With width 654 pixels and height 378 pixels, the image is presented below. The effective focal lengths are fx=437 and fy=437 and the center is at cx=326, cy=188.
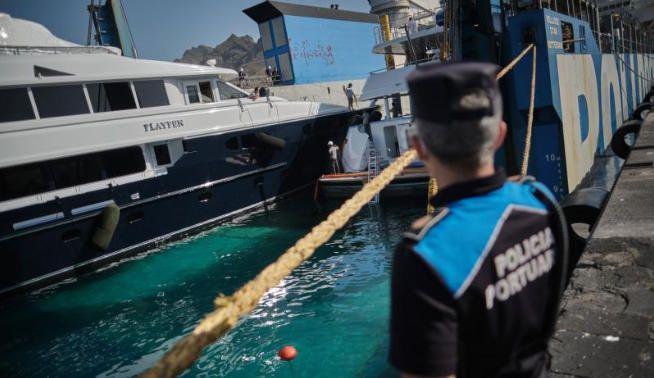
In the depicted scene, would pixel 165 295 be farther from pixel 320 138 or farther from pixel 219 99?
pixel 320 138

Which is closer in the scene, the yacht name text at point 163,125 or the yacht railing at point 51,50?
the yacht railing at point 51,50

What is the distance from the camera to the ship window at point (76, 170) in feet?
31.5

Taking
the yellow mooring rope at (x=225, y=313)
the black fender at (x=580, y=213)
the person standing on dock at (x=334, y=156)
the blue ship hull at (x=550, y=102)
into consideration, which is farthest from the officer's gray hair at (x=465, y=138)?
→ the person standing on dock at (x=334, y=156)

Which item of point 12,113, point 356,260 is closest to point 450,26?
point 356,260

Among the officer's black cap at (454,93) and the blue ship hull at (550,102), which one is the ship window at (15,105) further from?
the officer's black cap at (454,93)

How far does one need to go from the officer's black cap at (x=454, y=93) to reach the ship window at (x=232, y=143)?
11.6 meters

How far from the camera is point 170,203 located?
37.0ft

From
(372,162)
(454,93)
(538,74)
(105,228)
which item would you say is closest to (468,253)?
(454,93)

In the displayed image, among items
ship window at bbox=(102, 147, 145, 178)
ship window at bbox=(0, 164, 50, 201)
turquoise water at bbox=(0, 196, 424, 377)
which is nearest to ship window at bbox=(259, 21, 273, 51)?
ship window at bbox=(102, 147, 145, 178)

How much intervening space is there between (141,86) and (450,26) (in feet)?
26.8

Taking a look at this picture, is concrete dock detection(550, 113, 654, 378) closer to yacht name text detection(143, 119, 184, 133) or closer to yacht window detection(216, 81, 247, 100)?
yacht name text detection(143, 119, 184, 133)

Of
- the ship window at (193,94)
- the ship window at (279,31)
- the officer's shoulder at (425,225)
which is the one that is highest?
the ship window at (279,31)

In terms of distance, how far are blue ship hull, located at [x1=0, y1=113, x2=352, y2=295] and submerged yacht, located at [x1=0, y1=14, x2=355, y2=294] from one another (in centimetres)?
3

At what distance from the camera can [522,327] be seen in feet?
3.88
